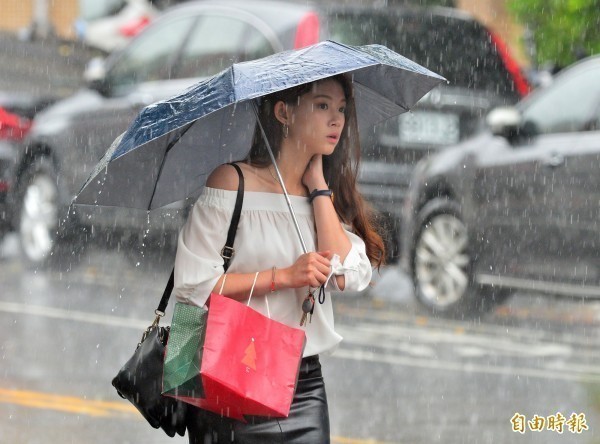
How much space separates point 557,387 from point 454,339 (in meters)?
1.64

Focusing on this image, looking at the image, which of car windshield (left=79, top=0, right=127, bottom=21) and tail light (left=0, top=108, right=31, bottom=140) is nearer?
tail light (left=0, top=108, right=31, bottom=140)

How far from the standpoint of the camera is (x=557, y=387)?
8.16 meters

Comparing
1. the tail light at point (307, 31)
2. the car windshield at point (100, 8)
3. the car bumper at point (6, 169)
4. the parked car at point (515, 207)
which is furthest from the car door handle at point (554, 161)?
the car windshield at point (100, 8)

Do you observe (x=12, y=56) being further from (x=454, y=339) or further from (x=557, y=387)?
(x=557, y=387)

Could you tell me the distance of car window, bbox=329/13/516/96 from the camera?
11.3 meters

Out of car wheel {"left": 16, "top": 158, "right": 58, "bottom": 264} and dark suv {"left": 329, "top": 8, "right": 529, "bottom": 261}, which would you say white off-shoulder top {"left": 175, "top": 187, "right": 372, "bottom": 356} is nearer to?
dark suv {"left": 329, "top": 8, "right": 529, "bottom": 261}

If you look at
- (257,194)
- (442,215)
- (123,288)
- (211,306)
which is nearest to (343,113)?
(257,194)

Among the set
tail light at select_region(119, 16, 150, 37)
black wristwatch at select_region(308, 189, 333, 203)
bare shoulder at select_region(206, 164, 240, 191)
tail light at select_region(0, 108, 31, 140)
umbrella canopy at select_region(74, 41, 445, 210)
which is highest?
tail light at select_region(119, 16, 150, 37)

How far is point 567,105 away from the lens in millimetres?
10383

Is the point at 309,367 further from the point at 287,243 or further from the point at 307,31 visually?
the point at 307,31

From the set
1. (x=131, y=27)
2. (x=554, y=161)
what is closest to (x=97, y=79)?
(x=554, y=161)

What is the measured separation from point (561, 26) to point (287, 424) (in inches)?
509

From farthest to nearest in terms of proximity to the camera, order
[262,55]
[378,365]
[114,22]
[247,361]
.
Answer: [114,22] → [262,55] → [378,365] → [247,361]

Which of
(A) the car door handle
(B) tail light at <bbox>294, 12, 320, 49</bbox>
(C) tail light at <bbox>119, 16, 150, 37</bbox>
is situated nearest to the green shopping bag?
(A) the car door handle
